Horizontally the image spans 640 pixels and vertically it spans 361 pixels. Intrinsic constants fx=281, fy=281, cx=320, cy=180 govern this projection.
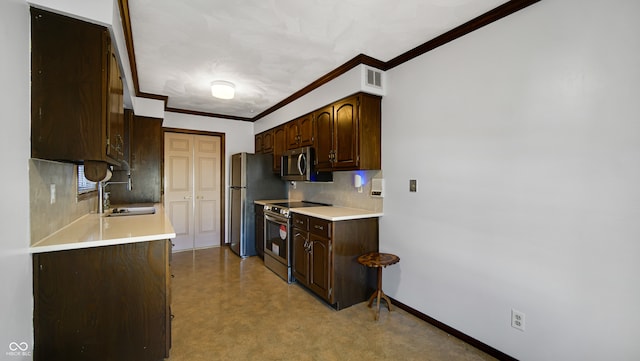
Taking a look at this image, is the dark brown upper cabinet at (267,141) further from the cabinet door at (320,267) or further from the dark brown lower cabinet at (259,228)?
the cabinet door at (320,267)

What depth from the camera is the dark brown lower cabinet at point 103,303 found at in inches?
59.7

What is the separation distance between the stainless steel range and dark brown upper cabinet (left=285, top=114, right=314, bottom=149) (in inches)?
33.9

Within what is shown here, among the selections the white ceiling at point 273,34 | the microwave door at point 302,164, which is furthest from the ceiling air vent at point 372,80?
the microwave door at point 302,164

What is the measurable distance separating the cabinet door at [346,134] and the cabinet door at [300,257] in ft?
2.84

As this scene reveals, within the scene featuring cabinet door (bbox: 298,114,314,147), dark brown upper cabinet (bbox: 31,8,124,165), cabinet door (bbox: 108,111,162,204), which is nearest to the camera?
dark brown upper cabinet (bbox: 31,8,124,165)

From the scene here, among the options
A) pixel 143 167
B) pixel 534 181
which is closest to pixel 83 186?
pixel 143 167

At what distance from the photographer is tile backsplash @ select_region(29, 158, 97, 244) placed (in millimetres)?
1502

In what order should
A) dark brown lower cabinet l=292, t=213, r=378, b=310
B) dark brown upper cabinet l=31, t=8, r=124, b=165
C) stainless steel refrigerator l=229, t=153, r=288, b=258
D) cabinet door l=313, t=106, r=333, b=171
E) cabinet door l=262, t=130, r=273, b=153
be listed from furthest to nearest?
cabinet door l=262, t=130, r=273, b=153, stainless steel refrigerator l=229, t=153, r=288, b=258, cabinet door l=313, t=106, r=333, b=171, dark brown lower cabinet l=292, t=213, r=378, b=310, dark brown upper cabinet l=31, t=8, r=124, b=165

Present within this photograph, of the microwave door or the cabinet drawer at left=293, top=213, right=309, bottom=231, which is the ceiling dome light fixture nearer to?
the microwave door

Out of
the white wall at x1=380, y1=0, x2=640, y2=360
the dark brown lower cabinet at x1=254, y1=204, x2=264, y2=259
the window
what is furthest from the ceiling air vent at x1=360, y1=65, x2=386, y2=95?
the window

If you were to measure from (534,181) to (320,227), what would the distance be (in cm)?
178

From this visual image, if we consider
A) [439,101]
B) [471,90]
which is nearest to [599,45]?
[471,90]

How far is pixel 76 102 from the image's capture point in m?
1.52

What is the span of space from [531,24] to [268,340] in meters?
2.90
